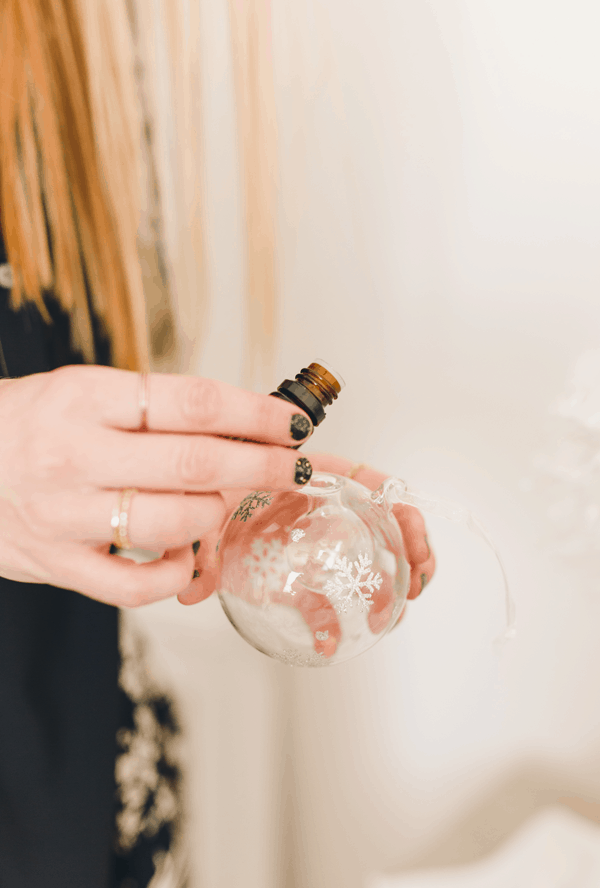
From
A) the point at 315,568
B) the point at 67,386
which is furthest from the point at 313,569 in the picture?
the point at 67,386

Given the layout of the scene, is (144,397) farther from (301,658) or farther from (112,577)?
(301,658)

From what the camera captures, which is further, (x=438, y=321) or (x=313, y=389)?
(x=438, y=321)

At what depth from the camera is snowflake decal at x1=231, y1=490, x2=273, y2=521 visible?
17.4 inches

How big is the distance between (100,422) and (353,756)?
0.74 m

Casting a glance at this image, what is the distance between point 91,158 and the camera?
0.70m

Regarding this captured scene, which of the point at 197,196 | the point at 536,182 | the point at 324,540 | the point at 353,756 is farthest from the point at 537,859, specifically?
the point at 197,196

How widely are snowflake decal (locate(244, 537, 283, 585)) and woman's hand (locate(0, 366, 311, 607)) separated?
6 cm

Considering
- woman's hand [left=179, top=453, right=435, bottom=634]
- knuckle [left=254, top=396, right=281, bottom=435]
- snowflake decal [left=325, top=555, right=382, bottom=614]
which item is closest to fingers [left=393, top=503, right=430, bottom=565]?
woman's hand [left=179, top=453, right=435, bottom=634]

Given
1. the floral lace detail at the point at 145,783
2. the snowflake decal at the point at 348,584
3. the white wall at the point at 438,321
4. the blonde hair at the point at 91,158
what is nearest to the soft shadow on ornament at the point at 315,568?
the snowflake decal at the point at 348,584

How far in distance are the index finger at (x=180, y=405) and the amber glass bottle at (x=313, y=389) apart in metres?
0.03

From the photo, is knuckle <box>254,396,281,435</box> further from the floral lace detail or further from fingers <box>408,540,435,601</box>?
the floral lace detail

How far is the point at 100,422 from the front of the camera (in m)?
0.34

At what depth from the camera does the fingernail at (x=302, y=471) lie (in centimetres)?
38

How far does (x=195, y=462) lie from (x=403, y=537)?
0.28 meters
